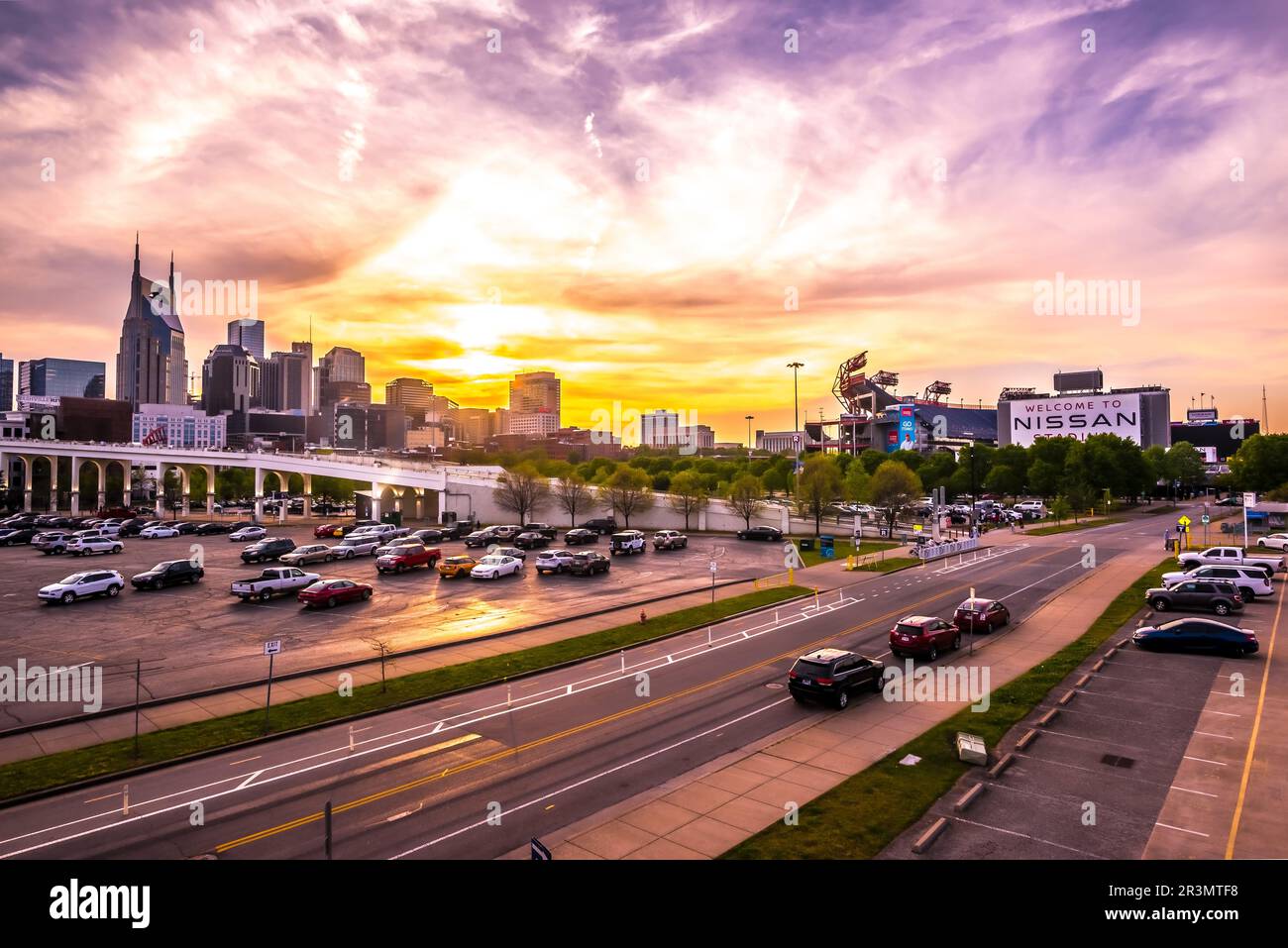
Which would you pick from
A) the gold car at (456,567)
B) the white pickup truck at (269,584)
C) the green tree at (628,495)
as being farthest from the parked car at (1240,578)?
the green tree at (628,495)

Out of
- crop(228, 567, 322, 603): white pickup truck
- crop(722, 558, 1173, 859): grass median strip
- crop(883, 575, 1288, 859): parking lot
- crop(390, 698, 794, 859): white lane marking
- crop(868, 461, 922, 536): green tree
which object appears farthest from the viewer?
crop(868, 461, 922, 536): green tree

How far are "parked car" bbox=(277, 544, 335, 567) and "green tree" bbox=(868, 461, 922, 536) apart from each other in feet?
159

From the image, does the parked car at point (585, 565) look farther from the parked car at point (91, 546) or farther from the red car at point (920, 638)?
the parked car at point (91, 546)

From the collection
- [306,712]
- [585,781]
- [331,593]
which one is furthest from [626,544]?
[585,781]

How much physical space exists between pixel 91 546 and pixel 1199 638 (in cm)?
6811

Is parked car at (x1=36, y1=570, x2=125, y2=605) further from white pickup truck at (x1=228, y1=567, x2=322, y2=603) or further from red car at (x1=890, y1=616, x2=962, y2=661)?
red car at (x1=890, y1=616, x2=962, y2=661)

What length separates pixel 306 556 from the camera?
5044 centimetres

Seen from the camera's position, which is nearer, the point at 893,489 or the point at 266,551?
the point at 266,551

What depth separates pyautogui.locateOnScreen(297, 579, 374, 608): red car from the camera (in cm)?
3562

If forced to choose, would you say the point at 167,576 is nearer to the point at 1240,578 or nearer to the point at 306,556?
the point at 306,556

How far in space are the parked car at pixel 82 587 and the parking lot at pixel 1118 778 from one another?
40.6 meters

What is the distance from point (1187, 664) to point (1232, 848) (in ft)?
48.9

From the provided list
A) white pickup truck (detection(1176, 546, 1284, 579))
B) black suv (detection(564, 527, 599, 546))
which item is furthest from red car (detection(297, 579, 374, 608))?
white pickup truck (detection(1176, 546, 1284, 579))

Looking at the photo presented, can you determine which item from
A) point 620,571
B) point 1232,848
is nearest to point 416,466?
point 620,571
